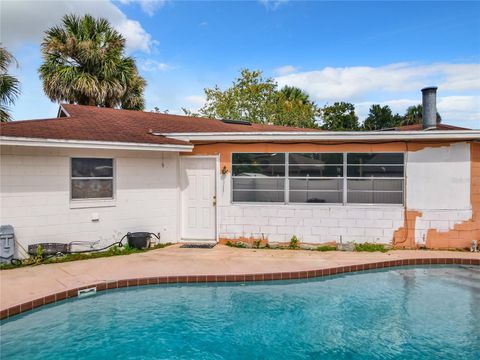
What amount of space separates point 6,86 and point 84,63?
492cm

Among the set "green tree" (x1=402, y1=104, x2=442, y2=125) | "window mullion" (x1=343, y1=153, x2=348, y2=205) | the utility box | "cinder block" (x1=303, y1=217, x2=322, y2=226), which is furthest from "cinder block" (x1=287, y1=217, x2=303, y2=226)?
"green tree" (x1=402, y1=104, x2=442, y2=125)

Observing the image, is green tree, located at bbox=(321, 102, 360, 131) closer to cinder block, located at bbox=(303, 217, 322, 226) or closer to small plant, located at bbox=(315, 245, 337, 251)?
cinder block, located at bbox=(303, 217, 322, 226)

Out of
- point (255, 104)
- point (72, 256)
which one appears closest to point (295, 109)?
point (255, 104)

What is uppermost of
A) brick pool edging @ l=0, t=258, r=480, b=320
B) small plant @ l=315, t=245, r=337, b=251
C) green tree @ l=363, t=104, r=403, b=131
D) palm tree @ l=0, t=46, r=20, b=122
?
green tree @ l=363, t=104, r=403, b=131

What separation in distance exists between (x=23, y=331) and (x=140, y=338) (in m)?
1.50

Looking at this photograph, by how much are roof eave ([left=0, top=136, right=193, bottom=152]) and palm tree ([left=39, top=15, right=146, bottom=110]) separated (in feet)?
32.9

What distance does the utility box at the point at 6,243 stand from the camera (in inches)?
259

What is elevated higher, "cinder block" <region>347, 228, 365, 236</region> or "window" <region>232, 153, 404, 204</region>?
"window" <region>232, 153, 404, 204</region>

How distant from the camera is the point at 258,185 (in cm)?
902

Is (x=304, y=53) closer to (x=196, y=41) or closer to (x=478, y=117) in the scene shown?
(x=196, y=41)

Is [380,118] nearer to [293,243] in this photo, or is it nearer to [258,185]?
[258,185]

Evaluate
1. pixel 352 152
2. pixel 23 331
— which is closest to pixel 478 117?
pixel 352 152

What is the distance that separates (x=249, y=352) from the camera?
410 centimetres

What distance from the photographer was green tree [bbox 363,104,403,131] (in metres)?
37.9
